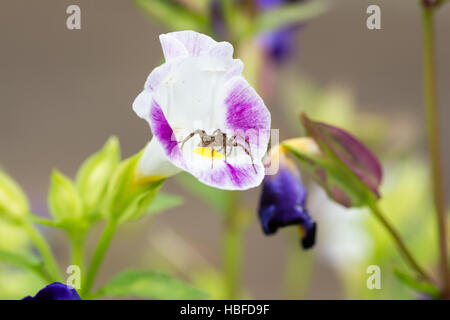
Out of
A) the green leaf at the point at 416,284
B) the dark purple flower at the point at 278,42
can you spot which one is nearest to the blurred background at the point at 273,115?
the dark purple flower at the point at 278,42

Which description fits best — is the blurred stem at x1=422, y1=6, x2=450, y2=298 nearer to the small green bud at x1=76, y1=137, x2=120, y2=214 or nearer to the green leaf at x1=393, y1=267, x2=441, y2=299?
the green leaf at x1=393, y1=267, x2=441, y2=299

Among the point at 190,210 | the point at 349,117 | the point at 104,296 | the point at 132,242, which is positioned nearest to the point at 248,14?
the point at 349,117

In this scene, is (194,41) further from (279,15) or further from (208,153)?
(279,15)

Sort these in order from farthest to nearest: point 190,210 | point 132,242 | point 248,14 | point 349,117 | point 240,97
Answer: point 190,210 → point 132,242 → point 349,117 → point 248,14 → point 240,97

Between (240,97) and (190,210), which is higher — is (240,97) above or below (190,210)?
below

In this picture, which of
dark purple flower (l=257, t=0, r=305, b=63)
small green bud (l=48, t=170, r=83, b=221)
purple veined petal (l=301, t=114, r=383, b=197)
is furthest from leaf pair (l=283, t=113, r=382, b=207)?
dark purple flower (l=257, t=0, r=305, b=63)
